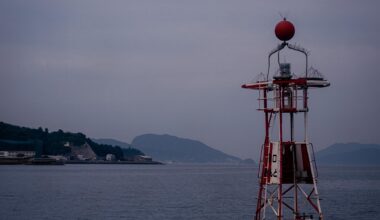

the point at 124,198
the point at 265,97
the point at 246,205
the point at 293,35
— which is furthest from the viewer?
the point at 124,198

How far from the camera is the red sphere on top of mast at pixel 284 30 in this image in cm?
2995

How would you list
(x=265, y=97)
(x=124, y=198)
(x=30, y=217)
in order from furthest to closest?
(x=124, y=198), (x=30, y=217), (x=265, y=97)

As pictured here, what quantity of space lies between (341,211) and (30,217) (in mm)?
40433

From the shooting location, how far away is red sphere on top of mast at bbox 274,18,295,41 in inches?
1179

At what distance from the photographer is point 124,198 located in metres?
113

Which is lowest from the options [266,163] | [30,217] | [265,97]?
[30,217]

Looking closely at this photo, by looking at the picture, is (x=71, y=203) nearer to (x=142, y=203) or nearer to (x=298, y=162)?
(x=142, y=203)

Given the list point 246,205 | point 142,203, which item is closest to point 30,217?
point 142,203

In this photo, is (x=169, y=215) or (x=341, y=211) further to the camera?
(x=341, y=211)

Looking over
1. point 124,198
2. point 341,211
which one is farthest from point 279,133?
point 124,198

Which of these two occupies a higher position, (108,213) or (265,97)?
(265,97)

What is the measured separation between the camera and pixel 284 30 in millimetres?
30000

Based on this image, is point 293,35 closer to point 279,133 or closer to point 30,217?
point 279,133

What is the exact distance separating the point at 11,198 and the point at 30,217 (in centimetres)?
3466
